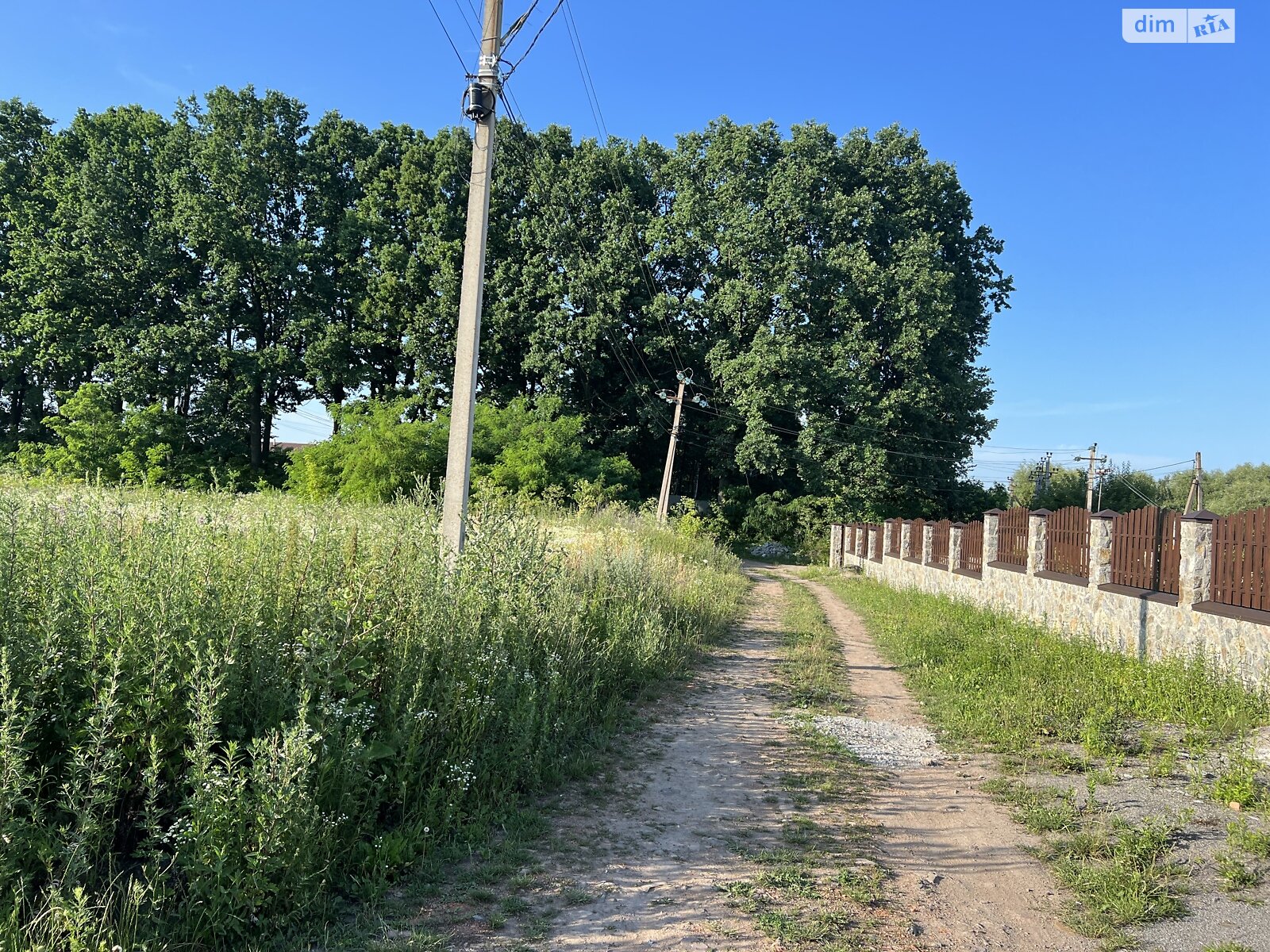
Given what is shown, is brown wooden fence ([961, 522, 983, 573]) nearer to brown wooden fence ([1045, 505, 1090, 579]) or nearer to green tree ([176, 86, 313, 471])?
brown wooden fence ([1045, 505, 1090, 579])

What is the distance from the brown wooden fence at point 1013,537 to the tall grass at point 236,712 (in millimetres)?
12057

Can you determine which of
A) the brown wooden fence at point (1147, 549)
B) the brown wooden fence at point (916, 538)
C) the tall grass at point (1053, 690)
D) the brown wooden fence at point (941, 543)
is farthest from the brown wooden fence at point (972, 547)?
the tall grass at point (1053, 690)

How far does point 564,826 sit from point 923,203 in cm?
3933

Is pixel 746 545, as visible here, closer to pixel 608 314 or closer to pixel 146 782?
pixel 608 314

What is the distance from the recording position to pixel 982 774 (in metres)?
5.70

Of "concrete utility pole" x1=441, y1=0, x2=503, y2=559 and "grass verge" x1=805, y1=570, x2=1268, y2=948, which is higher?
"concrete utility pole" x1=441, y1=0, x2=503, y2=559

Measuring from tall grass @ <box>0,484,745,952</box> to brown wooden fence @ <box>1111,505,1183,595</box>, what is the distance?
8.66 metres

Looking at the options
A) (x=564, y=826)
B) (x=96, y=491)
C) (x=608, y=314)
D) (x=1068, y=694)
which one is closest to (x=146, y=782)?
(x=564, y=826)

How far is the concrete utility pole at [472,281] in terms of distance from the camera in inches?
276

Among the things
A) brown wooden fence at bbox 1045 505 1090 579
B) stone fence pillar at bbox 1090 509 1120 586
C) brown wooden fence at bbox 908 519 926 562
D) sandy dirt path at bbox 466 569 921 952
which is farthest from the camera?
brown wooden fence at bbox 908 519 926 562

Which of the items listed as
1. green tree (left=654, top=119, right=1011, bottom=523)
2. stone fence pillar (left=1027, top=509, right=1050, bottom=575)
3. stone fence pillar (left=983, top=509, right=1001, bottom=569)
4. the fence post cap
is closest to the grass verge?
the fence post cap

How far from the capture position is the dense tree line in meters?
33.0

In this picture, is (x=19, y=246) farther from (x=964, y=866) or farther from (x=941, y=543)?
(x=964, y=866)

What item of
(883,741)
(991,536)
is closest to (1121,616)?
(991,536)
